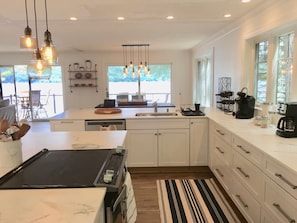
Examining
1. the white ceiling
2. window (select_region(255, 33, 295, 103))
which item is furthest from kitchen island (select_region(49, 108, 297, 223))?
the white ceiling

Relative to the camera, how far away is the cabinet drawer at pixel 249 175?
2064mm

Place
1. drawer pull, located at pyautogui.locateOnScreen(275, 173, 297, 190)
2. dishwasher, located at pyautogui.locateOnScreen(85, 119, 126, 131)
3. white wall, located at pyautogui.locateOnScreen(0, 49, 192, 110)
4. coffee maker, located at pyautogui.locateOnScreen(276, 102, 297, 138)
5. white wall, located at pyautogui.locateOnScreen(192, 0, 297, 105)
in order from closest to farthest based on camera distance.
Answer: drawer pull, located at pyautogui.locateOnScreen(275, 173, 297, 190) → coffee maker, located at pyautogui.locateOnScreen(276, 102, 297, 138) → white wall, located at pyautogui.locateOnScreen(192, 0, 297, 105) → dishwasher, located at pyautogui.locateOnScreen(85, 119, 126, 131) → white wall, located at pyautogui.locateOnScreen(0, 49, 192, 110)

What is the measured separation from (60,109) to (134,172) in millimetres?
6339

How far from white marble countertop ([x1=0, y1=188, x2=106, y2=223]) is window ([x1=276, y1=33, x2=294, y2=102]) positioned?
2.65m

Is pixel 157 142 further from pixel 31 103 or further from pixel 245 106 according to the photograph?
pixel 31 103

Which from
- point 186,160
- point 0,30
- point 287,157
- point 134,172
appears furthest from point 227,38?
point 0,30

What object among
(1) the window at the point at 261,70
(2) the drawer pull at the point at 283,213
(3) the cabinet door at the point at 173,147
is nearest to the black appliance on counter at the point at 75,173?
(2) the drawer pull at the point at 283,213

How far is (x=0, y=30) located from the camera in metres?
4.74

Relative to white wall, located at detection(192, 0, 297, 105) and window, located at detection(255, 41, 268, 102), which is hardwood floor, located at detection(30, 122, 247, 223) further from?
white wall, located at detection(192, 0, 297, 105)

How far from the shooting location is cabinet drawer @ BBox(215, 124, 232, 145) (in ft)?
9.27

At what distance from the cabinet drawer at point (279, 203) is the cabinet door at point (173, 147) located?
189 centimetres

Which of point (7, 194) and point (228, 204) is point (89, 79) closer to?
point (228, 204)

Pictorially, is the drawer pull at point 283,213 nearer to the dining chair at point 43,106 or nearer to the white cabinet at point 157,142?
the white cabinet at point 157,142

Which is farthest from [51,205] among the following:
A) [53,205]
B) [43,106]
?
[43,106]
